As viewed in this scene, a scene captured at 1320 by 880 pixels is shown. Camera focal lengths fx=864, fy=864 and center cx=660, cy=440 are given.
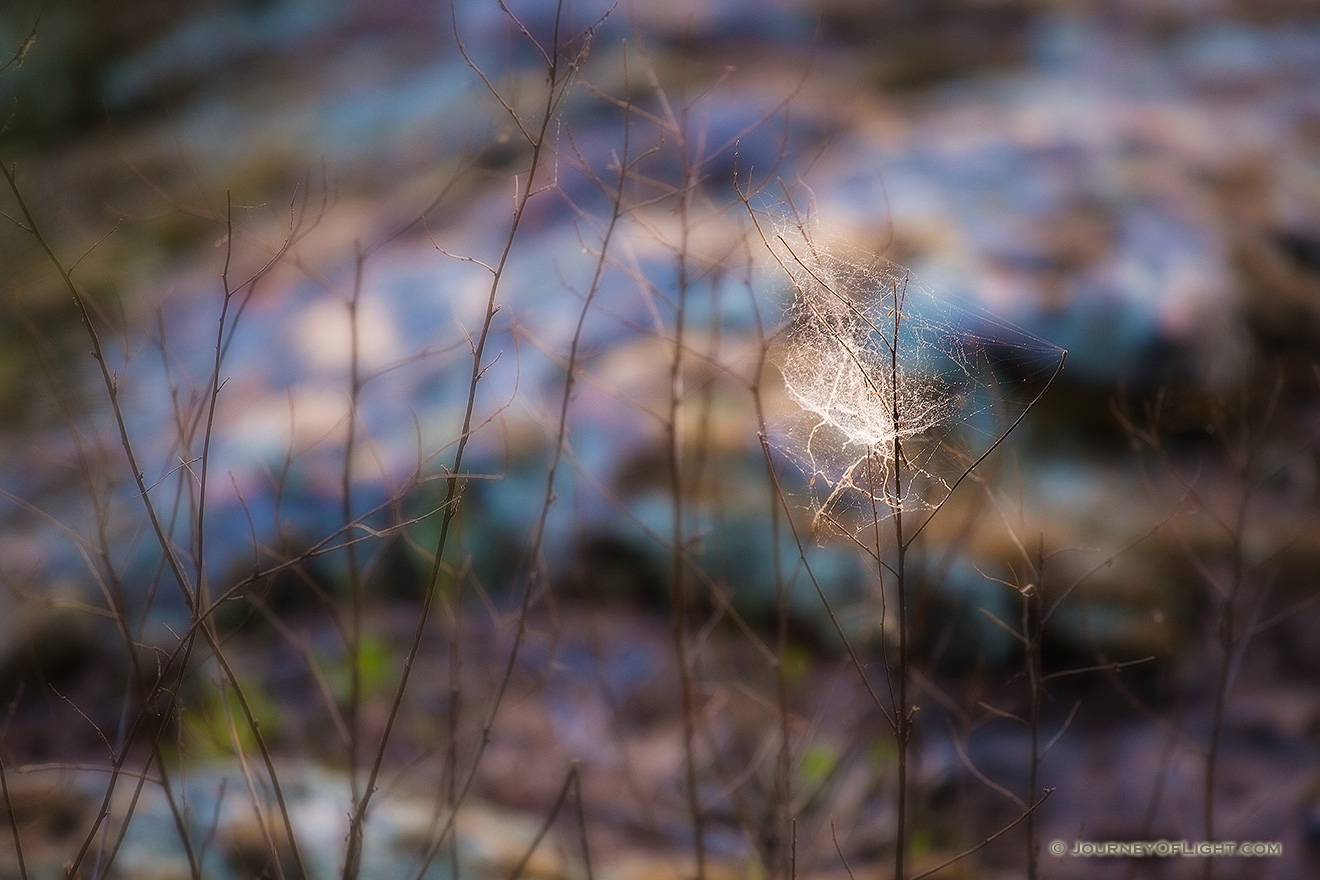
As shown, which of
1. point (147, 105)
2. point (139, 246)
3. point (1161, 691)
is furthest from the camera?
point (147, 105)

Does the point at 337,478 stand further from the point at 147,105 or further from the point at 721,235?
the point at 147,105

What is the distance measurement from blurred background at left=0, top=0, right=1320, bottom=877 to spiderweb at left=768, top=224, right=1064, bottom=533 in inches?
0.8

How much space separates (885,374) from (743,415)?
2.01 metres

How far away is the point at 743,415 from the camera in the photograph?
322 cm

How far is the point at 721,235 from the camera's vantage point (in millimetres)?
3328

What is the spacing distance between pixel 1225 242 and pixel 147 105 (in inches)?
244

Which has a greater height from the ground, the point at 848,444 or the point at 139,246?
the point at 848,444

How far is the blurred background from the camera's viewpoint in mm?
2191

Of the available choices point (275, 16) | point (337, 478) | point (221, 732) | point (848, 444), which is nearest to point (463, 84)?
point (275, 16)
